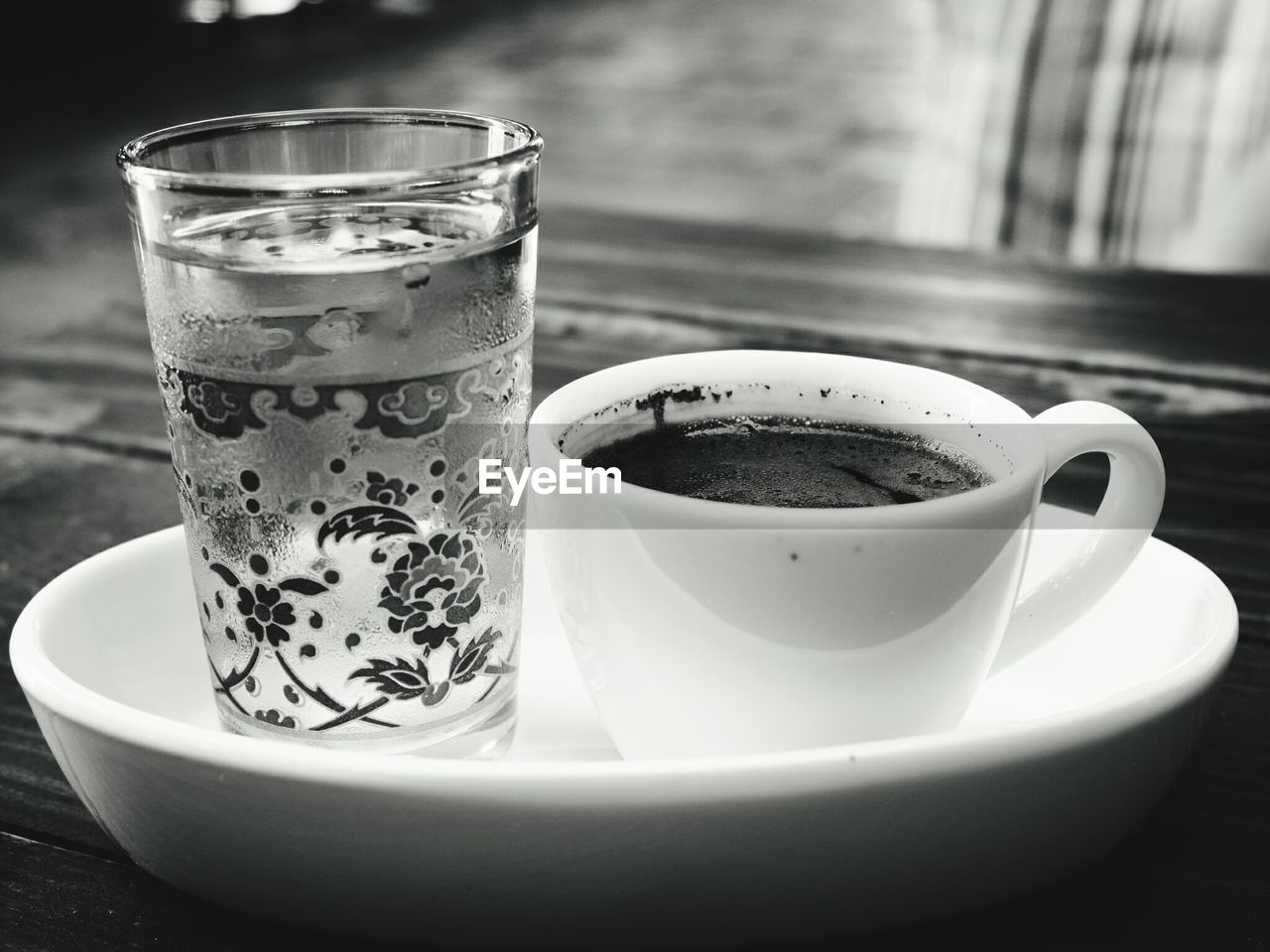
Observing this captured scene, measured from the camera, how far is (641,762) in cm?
35

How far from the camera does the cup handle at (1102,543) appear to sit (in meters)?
0.45

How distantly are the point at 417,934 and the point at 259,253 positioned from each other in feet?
0.65

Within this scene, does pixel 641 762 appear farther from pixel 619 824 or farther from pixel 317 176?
pixel 317 176

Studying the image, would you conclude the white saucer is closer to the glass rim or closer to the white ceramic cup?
the white ceramic cup

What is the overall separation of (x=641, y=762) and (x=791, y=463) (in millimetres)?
153

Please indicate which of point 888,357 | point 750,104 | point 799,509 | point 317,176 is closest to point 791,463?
point 799,509

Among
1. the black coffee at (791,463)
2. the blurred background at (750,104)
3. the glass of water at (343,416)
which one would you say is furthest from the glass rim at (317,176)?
the blurred background at (750,104)

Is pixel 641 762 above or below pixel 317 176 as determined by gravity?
below

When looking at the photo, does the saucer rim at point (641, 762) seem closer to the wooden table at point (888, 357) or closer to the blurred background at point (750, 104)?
the wooden table at point (888, 357)

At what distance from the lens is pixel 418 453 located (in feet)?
1.29

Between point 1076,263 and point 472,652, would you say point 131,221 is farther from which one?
point 1076,263

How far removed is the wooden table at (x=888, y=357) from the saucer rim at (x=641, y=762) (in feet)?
0.11

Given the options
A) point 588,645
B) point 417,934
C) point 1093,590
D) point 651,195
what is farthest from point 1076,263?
point 651,195

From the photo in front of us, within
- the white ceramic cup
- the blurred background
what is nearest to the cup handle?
the white ceramic cup
